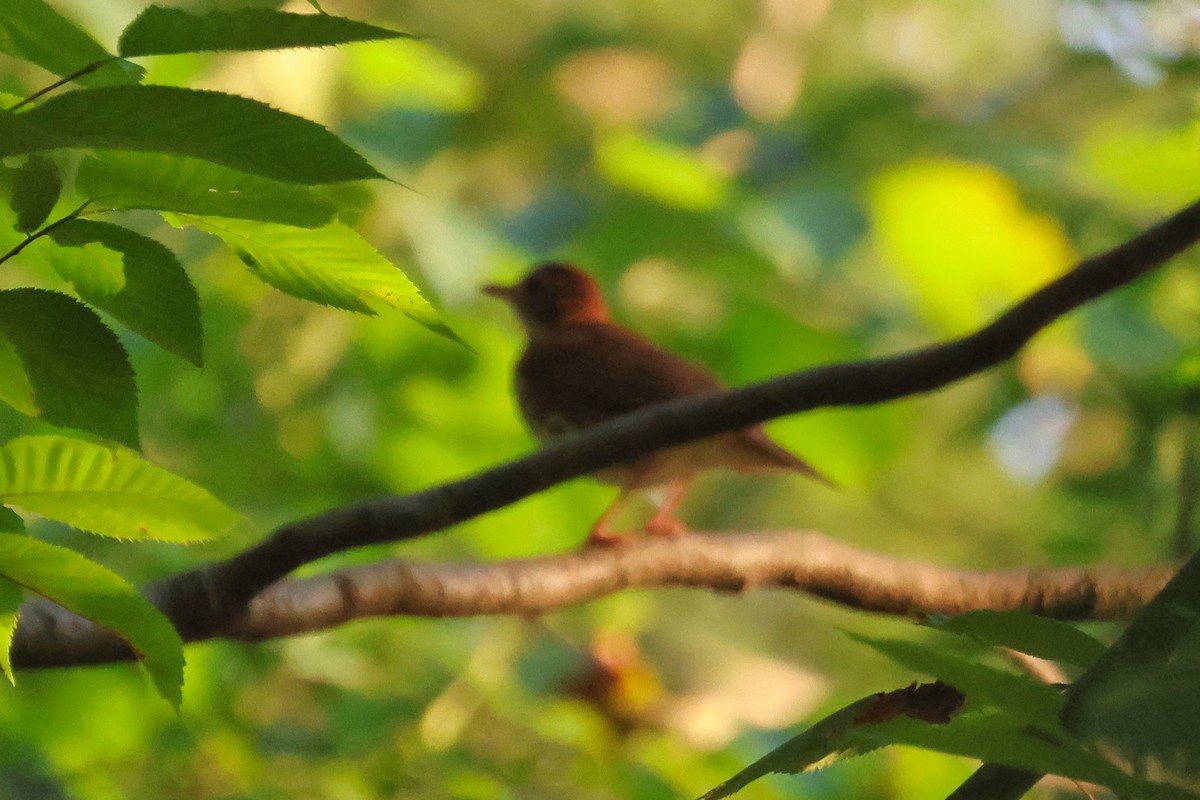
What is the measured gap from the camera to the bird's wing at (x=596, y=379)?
2459 millimetres

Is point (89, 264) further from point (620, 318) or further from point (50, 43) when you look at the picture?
point (620, 318)

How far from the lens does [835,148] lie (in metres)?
3.21

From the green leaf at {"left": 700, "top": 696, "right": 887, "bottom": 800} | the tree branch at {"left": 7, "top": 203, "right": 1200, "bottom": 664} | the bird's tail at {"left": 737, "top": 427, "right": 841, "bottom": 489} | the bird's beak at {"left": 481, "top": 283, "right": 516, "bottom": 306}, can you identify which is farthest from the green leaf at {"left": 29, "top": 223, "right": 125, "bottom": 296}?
the bird's beak at {"left": 481, "top": 283, "right": 516, "bottom": 306}

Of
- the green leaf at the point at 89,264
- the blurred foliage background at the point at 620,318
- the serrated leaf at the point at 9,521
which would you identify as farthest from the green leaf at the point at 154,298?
the blurred foliage background at the point at 620,318

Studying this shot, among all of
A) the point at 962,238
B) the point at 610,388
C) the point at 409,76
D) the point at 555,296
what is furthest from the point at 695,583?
the point at 409,76

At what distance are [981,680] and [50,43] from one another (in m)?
0.60

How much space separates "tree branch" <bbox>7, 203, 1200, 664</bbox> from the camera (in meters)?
0.98

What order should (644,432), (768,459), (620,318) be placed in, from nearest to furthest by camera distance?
(644,432) < (768,459) < (620,318)

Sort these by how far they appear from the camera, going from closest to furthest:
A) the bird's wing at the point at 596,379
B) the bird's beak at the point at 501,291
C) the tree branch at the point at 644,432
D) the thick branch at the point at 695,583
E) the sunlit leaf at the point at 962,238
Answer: the tree branch at the point at 644,432 < the thick branch at the point at 695,583 < the bird's wing at the point at 596,379 < the sunlit leaf at the point at 962,238 < the bird's beak at the point at 501,291

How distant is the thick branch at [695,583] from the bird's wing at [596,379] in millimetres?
750

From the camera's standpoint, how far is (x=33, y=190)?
685 millimetres

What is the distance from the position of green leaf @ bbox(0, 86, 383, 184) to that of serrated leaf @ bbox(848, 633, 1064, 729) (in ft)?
1.12

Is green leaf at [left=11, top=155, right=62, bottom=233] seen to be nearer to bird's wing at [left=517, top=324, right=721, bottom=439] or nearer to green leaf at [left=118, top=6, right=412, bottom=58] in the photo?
green leaf at [left=118, top=6, right=412, bottom=58]

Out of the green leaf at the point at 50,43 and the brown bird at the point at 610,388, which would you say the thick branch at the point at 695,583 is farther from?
the green leaf at the point at 50,43
